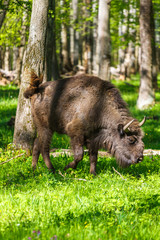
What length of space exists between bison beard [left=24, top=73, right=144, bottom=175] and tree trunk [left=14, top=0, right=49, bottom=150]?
905 mm

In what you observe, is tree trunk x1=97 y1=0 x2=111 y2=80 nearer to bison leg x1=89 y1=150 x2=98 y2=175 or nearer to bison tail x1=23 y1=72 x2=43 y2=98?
bison tail x1=23 y1=72 x2=43 y2=98

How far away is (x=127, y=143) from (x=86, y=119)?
948mm

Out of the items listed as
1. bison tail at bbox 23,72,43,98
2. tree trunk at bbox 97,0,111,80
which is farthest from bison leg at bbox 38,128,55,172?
tree trunk at bbox 97,0,111,80

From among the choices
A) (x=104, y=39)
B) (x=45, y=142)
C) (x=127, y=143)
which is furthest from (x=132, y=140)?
(x=104, y=39)

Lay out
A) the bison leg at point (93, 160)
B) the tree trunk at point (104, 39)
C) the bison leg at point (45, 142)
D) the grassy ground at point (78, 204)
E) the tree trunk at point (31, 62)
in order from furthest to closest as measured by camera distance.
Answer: the tree trunk at point (104, 39), the tree trunk at point (31, 62), the bison leg at point (45, 142), the bison leg at point (93, 160), the grassy ground at point (78, 204)

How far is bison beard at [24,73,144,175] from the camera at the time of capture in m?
6.54

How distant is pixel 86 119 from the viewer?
659cm

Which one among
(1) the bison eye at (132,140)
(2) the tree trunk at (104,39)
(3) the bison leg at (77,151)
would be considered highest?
(2) the tree trunk at (104,39)

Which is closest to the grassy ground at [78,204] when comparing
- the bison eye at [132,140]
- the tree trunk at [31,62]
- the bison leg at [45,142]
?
the bison leg at [45,142]

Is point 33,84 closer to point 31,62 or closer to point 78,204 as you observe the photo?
point 31,62

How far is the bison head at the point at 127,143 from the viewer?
638 cm

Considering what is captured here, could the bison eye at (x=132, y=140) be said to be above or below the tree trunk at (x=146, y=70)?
below

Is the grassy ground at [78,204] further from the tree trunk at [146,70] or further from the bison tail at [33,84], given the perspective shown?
the tree trunk at [146,70]

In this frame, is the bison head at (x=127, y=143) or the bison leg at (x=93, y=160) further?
the bison leg at (x=93, y=160)
